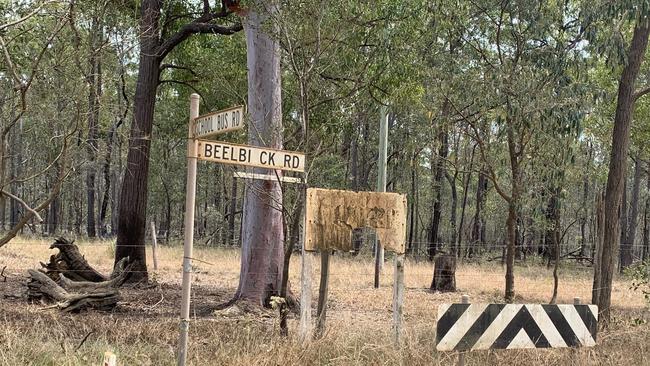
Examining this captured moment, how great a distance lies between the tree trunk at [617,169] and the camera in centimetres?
926

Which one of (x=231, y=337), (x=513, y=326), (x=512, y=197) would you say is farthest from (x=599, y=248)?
(x=231, y=337)

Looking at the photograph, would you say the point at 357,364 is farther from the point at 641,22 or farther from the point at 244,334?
the point at 641,22

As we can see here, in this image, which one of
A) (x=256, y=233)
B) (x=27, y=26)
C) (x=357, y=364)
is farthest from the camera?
(x=256, y=233)

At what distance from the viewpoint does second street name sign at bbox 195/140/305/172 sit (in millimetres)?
5242

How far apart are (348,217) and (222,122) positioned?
1.89 meters

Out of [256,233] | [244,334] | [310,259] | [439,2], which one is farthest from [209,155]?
[439,2]

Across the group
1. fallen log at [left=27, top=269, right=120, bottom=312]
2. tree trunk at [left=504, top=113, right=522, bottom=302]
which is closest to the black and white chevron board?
tree trunk at [left=504, top=113, right=522, bottom=302]

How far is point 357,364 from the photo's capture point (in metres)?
5.61

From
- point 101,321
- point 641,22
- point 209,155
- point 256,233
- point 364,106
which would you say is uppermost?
point 641,22

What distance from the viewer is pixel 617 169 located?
9.35 metres

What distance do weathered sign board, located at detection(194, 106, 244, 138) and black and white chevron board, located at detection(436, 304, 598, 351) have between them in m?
2.19

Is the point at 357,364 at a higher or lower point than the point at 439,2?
lower

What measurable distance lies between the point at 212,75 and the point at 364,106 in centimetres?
629

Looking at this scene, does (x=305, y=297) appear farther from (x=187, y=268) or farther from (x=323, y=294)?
(x=187, y=268)
